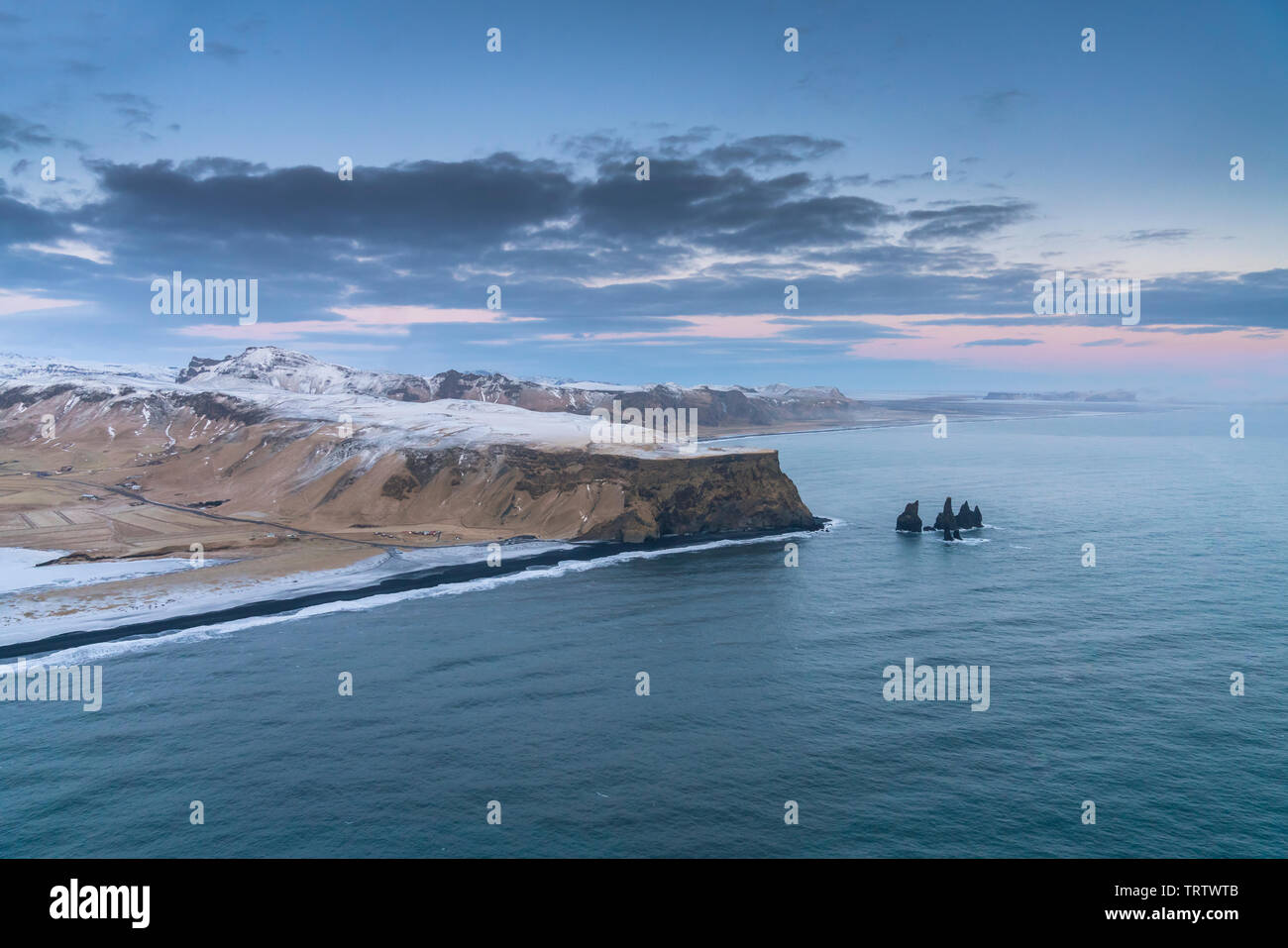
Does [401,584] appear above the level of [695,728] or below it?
above

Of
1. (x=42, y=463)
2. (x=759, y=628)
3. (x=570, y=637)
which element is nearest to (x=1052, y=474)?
(x=759, y=628)

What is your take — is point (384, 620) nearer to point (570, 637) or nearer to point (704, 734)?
point (570, 637)

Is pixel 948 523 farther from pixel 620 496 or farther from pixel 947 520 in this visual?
pixel 620 496

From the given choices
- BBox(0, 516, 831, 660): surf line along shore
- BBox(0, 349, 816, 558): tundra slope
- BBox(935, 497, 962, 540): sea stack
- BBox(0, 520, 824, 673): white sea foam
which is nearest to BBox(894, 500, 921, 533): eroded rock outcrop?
BBox(935, 497, 962, 540): sea stack

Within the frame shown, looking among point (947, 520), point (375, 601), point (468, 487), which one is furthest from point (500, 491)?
point (947, 520)

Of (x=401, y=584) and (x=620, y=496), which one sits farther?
(x=620, y=496)

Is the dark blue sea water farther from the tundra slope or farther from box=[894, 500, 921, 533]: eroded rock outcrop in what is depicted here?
the tundra slope
